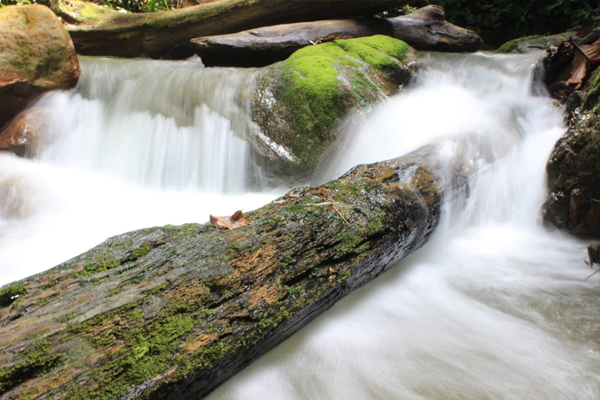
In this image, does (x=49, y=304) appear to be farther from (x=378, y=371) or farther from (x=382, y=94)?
(x=382, y=94)

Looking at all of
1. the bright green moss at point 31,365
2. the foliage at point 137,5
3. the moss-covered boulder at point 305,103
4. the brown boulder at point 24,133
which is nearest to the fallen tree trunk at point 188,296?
the bright green moss at point 31,365

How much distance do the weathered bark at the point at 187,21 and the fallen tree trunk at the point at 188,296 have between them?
5705mm

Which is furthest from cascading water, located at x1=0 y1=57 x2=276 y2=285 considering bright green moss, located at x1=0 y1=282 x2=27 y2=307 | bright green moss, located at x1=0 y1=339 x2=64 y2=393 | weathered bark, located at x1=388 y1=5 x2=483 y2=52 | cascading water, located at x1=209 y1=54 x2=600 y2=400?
weathered bark, located at x1=388 y1=5 x2=483 y2=52

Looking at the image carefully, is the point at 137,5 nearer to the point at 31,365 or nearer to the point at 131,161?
the point at 131,161

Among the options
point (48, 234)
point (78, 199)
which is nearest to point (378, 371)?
point (48, 234)

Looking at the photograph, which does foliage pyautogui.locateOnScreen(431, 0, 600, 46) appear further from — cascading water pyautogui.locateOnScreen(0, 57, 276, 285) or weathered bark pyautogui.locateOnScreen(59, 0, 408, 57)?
→ cascading water pyautogui.locateOnScreen(0, 57, 276, 285)

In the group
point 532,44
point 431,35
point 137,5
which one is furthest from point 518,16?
point 137,5

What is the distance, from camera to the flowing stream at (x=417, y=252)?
1.88 meters

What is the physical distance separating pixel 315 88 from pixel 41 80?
3.83 m

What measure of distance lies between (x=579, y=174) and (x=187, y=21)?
272 inches

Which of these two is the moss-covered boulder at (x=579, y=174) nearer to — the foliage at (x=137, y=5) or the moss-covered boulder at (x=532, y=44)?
the moss-covered boulder at (x=532, y=44)

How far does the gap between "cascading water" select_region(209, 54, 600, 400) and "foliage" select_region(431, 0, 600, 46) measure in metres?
6.25

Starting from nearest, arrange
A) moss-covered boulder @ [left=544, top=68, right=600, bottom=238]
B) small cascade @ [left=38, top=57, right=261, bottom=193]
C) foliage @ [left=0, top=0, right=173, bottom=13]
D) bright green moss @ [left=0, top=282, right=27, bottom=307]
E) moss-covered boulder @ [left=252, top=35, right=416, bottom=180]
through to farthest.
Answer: bright green moss @ [left=0, top=282, right=27, bottom=307] < moss-covered boulder @ [left=544, top=68, right=600, bottom=238] < moss-covered boulder @ [left=252, top=35, right=416, bottom=180] < small cascade @ [left=38, top=57, right=261, bottom=193] < foliage @ [left=0, top=0, right=173, bottom=13]

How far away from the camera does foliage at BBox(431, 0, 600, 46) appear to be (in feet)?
28.7
